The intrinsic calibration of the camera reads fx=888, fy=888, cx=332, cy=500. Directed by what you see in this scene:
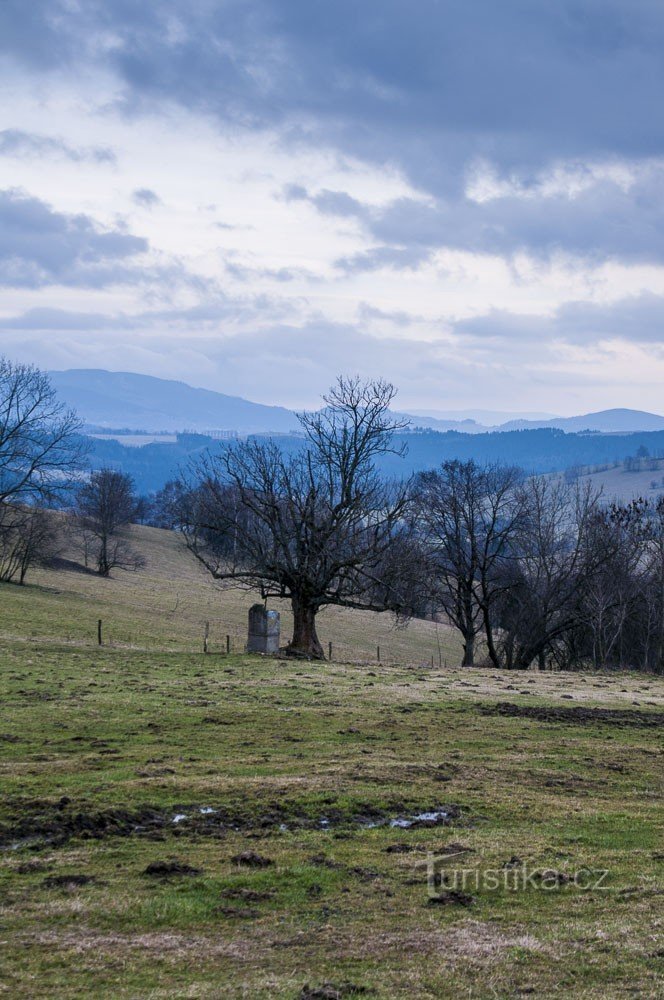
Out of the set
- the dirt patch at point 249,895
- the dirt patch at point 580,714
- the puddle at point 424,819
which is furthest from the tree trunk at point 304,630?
the dirt patch at point 249,895

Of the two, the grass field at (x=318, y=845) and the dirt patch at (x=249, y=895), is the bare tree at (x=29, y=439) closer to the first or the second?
the grass field at (x=318, y=845)

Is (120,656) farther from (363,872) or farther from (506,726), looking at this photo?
(363,872)

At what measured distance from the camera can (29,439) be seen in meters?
53.5

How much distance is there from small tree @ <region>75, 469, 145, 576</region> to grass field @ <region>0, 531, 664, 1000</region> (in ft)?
221

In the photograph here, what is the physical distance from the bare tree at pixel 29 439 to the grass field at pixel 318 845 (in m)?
29.2

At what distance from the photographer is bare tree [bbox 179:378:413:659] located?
122ft

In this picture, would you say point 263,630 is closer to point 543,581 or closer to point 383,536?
point 383,536

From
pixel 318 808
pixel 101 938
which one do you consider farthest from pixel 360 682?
pixel 101 938

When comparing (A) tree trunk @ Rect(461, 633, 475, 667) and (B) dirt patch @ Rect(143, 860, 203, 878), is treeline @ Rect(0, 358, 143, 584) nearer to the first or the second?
(A) tree trunk @ Rect(461, 633, 475, 667)

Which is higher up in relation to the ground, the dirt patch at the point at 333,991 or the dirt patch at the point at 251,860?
the dirt patch at the point at 333,991

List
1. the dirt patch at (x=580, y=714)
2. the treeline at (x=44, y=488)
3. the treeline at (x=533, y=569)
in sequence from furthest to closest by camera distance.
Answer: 1. the treeline at (x=44, y=488)
2. the treeline at (x=533, y=569)
3. the dirt patch at (x=580, y=714)

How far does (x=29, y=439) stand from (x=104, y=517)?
37216 millimetres

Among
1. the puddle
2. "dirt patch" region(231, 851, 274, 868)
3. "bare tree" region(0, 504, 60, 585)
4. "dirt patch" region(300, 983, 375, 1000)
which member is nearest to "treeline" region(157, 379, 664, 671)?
"bare tree" region(0, 504, 60, 585)

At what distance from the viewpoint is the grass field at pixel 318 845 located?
23.6 ft
